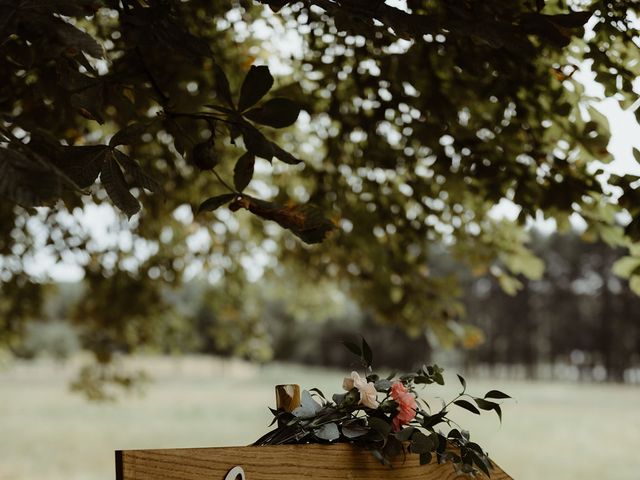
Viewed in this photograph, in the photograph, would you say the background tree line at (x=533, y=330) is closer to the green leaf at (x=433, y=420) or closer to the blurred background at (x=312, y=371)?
the blurred background at (x=312, y=371)

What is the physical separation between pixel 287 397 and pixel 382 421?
0.81 ft

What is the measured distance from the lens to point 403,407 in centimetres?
206

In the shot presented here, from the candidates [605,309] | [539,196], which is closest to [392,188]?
[539,196]

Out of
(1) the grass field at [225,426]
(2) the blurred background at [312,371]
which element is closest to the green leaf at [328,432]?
(2) the blurred background at [312,371]

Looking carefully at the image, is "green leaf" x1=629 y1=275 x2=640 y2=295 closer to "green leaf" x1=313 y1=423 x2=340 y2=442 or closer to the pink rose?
the pink rose

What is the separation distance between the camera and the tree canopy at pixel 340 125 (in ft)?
6.08

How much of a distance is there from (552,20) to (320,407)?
1110mm

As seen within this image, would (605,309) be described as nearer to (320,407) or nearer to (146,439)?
(146,439)

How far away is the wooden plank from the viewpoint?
5.24 feet

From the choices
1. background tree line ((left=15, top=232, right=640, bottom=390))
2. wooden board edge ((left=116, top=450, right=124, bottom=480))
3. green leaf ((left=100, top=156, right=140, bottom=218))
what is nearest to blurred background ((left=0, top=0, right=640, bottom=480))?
green leaf ((left=100, top=156, right=140, bottom=218))

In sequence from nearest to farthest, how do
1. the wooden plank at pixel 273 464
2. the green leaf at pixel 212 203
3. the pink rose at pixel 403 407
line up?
the wooden plank at pixel 273 464
the green leaf at pixel 212 203
the pink rose at pixel 403 407

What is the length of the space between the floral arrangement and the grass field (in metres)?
8.46

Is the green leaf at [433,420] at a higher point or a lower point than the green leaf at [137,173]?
lower

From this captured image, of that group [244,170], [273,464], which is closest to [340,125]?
[244,170]
